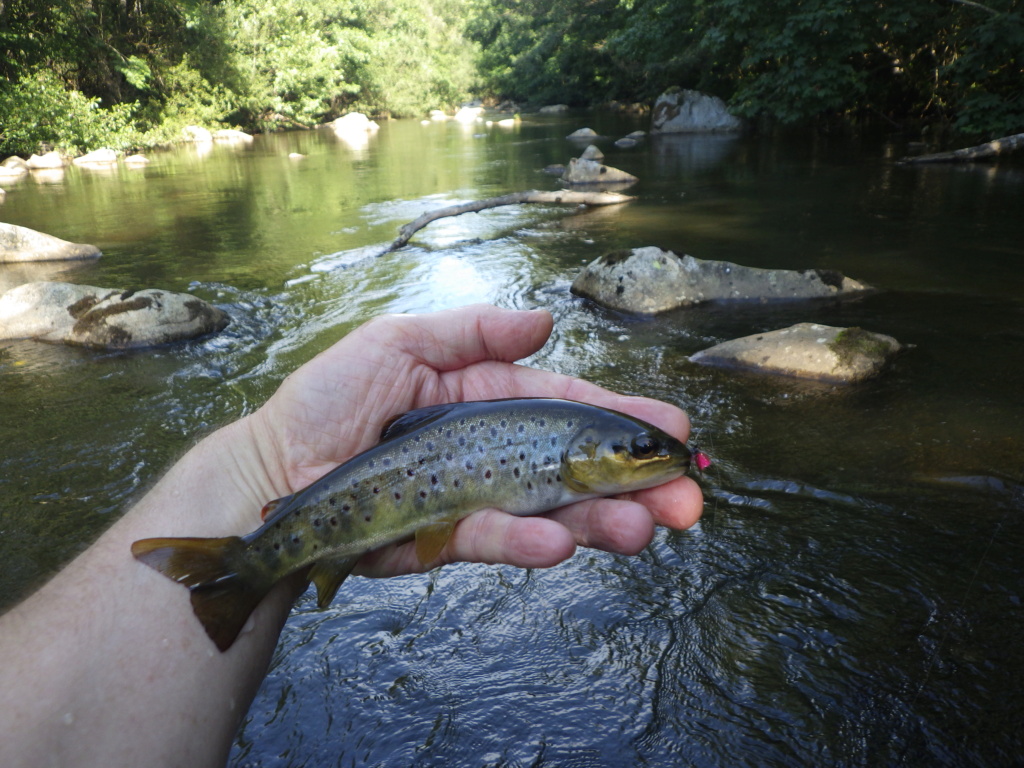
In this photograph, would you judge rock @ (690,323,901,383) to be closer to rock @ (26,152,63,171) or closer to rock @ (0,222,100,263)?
rock @ (0,222,100,263)

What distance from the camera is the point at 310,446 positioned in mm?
3629

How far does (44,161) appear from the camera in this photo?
33.7 metres

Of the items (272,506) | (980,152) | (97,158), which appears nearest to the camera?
(272,506)

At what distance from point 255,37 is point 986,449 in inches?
2318

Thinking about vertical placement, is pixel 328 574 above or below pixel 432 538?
below

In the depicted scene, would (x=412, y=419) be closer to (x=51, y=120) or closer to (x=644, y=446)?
(x=644, y=446)

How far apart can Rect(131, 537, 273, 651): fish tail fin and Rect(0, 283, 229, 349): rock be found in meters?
8.67

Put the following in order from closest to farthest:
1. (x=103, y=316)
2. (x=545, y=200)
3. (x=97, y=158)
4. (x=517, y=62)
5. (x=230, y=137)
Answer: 1. (x=103, y=316)
2. (x=545, y=200)
3. (x=97, y=158)
4. (x=230, y=137)
5. (x=517, y=62)

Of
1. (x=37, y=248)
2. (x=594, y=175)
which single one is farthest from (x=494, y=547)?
(x=594, y=175)

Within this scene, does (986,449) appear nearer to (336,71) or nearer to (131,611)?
(131,611)

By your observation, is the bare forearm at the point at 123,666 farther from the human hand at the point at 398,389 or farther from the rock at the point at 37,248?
the rock at the point at 37,248

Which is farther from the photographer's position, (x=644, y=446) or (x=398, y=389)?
(x=398, y=389)

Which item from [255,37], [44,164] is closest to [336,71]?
[255,37]

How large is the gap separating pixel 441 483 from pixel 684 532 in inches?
128
